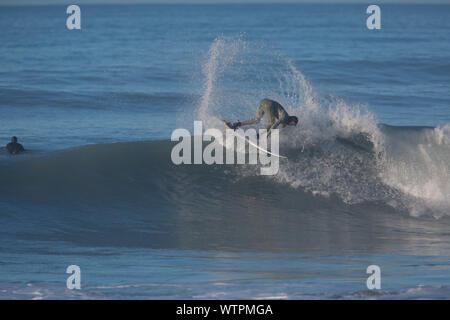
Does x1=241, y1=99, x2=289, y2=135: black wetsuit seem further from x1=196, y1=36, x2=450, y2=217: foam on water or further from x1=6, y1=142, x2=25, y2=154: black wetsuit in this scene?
x1=6, y1=142, x2=25, y2=154: black wetsuit

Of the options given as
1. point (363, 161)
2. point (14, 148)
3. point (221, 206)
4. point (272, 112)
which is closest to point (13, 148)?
point (14, 148)

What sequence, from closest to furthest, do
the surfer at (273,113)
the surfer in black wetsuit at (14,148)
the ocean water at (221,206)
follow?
the ocean water at (221,206) → the surfer at (273,113) → the surfer in black wetsuit at (14,148)

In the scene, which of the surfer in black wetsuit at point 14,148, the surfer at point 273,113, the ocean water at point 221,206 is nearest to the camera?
the ocean water at point 221,206

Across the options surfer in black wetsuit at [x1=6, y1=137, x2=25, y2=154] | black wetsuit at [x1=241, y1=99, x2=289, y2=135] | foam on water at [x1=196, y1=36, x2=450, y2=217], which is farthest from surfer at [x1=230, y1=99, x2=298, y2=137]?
surfer in black wetsuit at [x1=6, y1=137, x2=25, y2=154]

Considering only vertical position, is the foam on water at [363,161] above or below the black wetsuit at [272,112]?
below

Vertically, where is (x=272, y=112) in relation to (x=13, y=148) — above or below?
above

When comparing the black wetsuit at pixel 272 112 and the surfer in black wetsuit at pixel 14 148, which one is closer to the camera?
the black wetsuit at pixel 272 112

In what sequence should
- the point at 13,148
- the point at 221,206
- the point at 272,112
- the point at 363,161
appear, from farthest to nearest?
1. the point at 13,148
2. the point at 363,161
3. the point at 272,112
4. the point at 221,206

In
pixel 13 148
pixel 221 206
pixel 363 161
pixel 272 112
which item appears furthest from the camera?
pixel 13 148

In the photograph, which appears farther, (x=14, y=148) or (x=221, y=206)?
(x=14, y=148)

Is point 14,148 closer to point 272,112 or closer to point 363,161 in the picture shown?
point 272,112

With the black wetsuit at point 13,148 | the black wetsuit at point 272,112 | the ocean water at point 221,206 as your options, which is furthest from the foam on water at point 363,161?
the black wetsuit at point 13,148

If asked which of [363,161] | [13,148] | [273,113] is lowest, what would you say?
[363,161]

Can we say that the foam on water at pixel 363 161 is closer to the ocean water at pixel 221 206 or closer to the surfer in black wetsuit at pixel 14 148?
the ocean water at pixel 221 206
